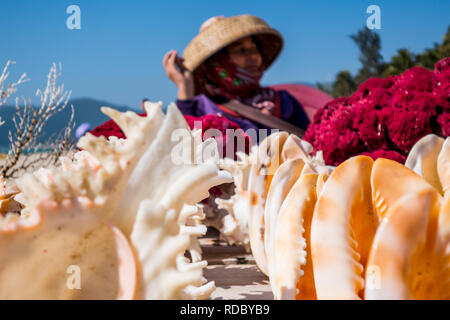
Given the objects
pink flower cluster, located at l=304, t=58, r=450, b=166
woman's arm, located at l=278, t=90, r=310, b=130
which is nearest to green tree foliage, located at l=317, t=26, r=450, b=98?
woman's arm, located at l=278, t=90, r=310, b=130

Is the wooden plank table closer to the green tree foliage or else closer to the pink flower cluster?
the pink flower cluster

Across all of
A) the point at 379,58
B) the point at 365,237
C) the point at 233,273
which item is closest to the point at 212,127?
the point at 233,273

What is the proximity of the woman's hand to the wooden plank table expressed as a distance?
96cm

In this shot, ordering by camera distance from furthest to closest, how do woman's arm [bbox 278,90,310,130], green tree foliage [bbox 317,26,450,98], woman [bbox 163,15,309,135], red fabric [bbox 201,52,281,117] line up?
green tree foliage [bbox 317,26,450,98] → woman's arm [bbox 278,90,310,130] → red fabric [bbox 201,52,281,117] → woman [bbox 163,15,309,135]

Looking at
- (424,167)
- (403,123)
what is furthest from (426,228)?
(403,123)

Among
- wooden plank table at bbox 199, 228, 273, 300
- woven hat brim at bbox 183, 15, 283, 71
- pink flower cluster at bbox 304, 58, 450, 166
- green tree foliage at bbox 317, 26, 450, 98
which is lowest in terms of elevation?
wooden plank table at bbox 199, 228, 273, 300

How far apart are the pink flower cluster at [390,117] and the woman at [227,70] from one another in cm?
75

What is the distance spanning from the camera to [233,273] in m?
0.58

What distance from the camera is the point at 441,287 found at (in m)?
0.26

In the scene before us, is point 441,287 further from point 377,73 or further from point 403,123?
point 377,73

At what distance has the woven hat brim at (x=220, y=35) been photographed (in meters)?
1.56

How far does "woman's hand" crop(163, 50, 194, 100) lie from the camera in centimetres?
165

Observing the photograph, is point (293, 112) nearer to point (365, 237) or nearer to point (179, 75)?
point (179, 75)

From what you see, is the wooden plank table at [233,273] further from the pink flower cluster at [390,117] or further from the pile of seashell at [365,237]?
the pink flower cluster at [390,117]
